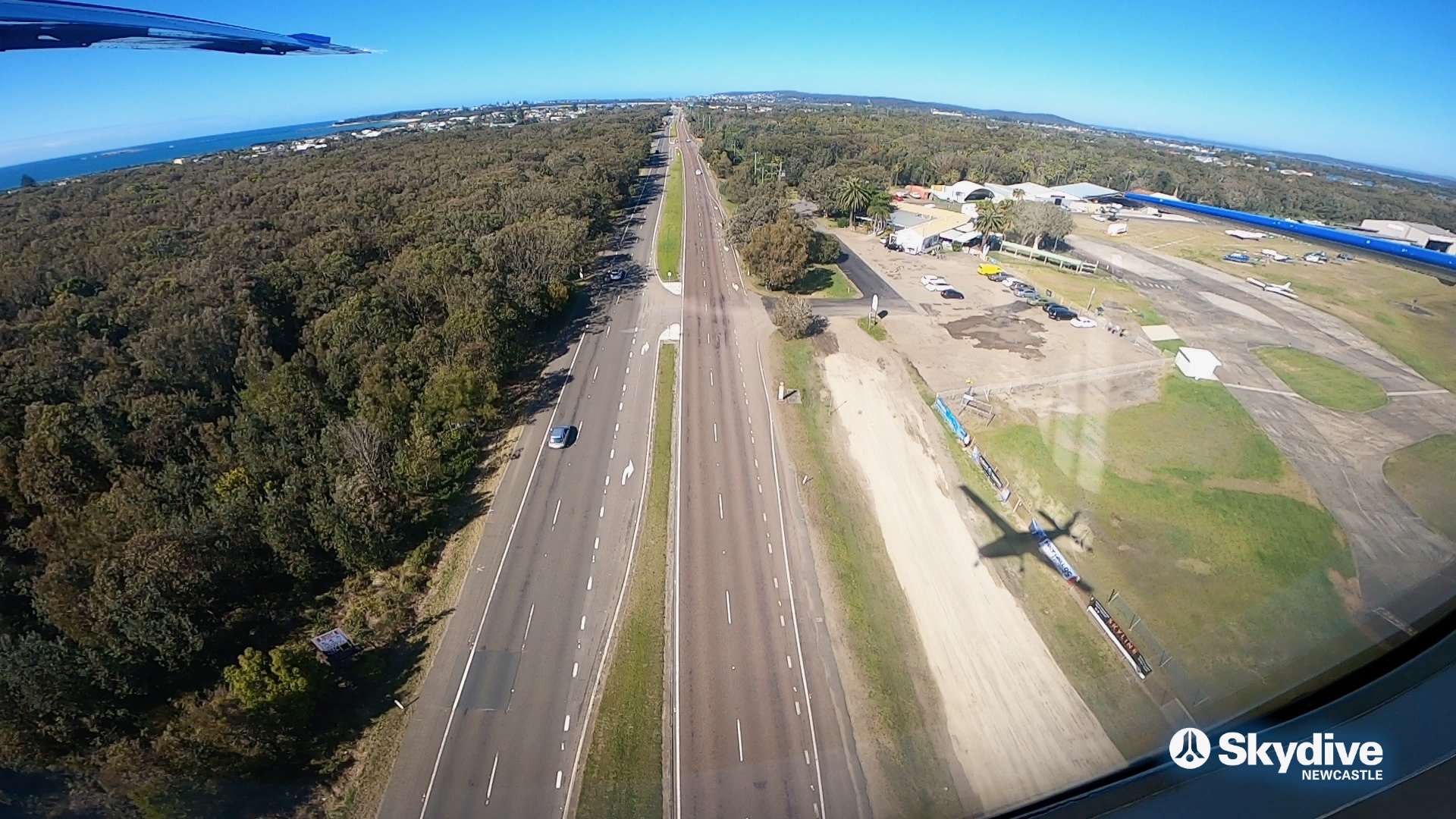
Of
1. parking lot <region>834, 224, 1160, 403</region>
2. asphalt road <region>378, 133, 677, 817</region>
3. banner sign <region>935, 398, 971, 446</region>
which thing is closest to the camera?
asphalt road <region>378, 133, 677, 817</region>

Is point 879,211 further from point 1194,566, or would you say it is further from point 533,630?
point 533,630

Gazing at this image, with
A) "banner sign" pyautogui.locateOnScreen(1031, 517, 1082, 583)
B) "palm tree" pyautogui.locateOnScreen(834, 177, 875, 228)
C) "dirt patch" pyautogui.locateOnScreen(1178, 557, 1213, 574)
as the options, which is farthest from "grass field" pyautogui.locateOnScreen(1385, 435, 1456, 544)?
"palm tree" pyautogui.locateOnScreen(834, 177, 875, 228)

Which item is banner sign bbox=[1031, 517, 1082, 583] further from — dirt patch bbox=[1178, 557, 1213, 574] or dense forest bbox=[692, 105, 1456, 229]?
dense forest bbox=[692, 105, 1456, 229]

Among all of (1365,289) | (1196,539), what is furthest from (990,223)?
(1196,539)

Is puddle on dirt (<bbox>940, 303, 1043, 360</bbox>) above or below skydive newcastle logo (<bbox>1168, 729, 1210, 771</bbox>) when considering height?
above

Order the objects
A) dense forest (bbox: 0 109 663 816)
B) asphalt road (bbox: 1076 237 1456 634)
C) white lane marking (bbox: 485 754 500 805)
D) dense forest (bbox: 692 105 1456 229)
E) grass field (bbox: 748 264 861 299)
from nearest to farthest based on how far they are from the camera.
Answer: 1. asphalt road (bbox: 1076 237 1456 634)
2. white lane marking (bbox: 485 754 500 805)
3. dense forest (bbox: 0 109 663 816)
4. grass field (bbox: 748 264 861 299)
5. dense forest (bbox: 692 105 1456 229)

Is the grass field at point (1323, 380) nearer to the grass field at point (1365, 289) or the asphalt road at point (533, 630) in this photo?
the grass field at point (1365, 289)
